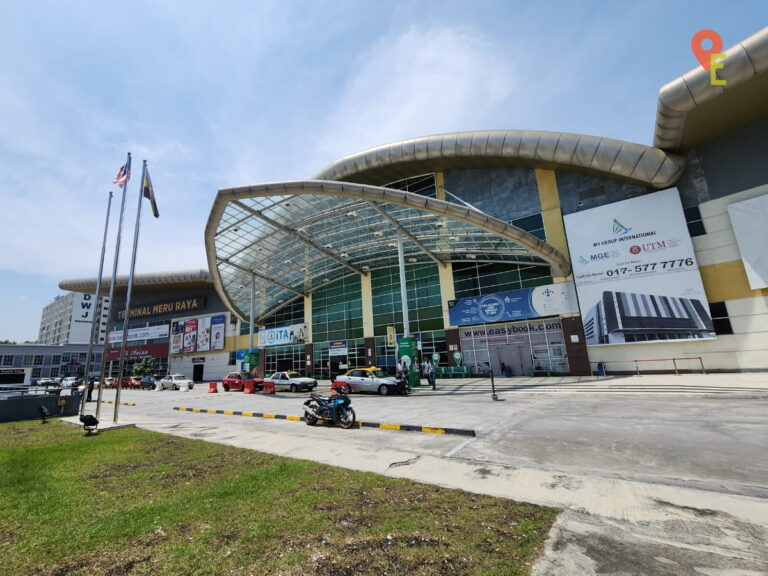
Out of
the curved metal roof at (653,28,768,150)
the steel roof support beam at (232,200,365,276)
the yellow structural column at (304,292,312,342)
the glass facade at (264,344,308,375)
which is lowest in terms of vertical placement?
the glass facade at (264,344,308,375)

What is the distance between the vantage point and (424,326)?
3183cm

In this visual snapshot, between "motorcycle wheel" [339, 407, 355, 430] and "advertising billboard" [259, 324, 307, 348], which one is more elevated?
"advertising billboard" [259, 324, 307, 348]

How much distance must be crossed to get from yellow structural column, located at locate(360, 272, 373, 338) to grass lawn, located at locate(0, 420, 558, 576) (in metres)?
28.5

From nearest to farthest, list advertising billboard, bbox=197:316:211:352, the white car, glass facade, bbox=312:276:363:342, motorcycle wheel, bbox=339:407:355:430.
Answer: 1. motorcycle wheel, bbox=339:407:355:430
2. the white car
3. glass facade, bbox=312:276:363:342
4. advertising billboard, bbox=197:316:211:352

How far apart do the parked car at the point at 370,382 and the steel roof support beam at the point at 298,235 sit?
1209cm

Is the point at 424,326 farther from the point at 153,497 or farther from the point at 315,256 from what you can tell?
the point at 153,497

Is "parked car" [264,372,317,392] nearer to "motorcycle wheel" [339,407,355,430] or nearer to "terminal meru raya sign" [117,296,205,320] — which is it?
"motorcycle wheel" [339,407,355,430]

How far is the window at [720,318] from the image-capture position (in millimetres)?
20027

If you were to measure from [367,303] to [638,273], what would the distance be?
2308cm

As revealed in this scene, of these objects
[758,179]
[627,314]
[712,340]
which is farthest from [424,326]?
[758,179]

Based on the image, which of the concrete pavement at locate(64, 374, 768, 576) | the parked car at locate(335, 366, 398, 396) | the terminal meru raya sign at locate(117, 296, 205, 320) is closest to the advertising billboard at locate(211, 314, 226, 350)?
the terminal meru raya sign at locate(117, 296, 205, 320)

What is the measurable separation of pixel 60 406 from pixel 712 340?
113ft

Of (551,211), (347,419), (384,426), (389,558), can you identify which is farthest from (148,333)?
(389,558)

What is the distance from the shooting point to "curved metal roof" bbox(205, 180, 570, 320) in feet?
66.0
